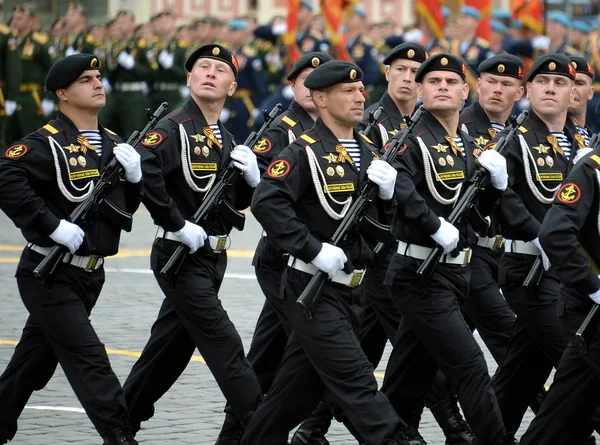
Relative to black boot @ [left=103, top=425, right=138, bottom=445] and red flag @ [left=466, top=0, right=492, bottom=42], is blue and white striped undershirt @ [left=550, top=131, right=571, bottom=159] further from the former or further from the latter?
red flag @ [left=466, top=0, right=492, bottom=42]

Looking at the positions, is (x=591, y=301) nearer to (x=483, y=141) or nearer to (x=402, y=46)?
(x=483, y=141)

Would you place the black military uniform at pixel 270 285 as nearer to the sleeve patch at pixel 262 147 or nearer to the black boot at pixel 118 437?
the sleeve patch at pixel 262 147

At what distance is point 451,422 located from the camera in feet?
26.9

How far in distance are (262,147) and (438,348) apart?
187 cm

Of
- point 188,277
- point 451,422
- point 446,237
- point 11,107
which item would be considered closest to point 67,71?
point 188,277

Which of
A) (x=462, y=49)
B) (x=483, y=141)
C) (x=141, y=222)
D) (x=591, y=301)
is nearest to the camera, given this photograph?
(x=591, y=301)

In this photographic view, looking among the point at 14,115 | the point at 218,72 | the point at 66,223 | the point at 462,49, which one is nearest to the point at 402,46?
the point at 218,72

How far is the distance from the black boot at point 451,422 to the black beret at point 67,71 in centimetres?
261

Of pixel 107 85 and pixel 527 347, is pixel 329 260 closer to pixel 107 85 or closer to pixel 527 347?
pixel 527 347

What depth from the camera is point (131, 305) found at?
481 inches

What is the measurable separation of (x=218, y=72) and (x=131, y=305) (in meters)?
4.18

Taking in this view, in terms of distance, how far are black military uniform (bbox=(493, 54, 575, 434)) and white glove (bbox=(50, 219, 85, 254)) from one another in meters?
2.21

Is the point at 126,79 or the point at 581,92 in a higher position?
the point at 581,92

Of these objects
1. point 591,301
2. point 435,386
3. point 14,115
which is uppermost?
point 591,301
